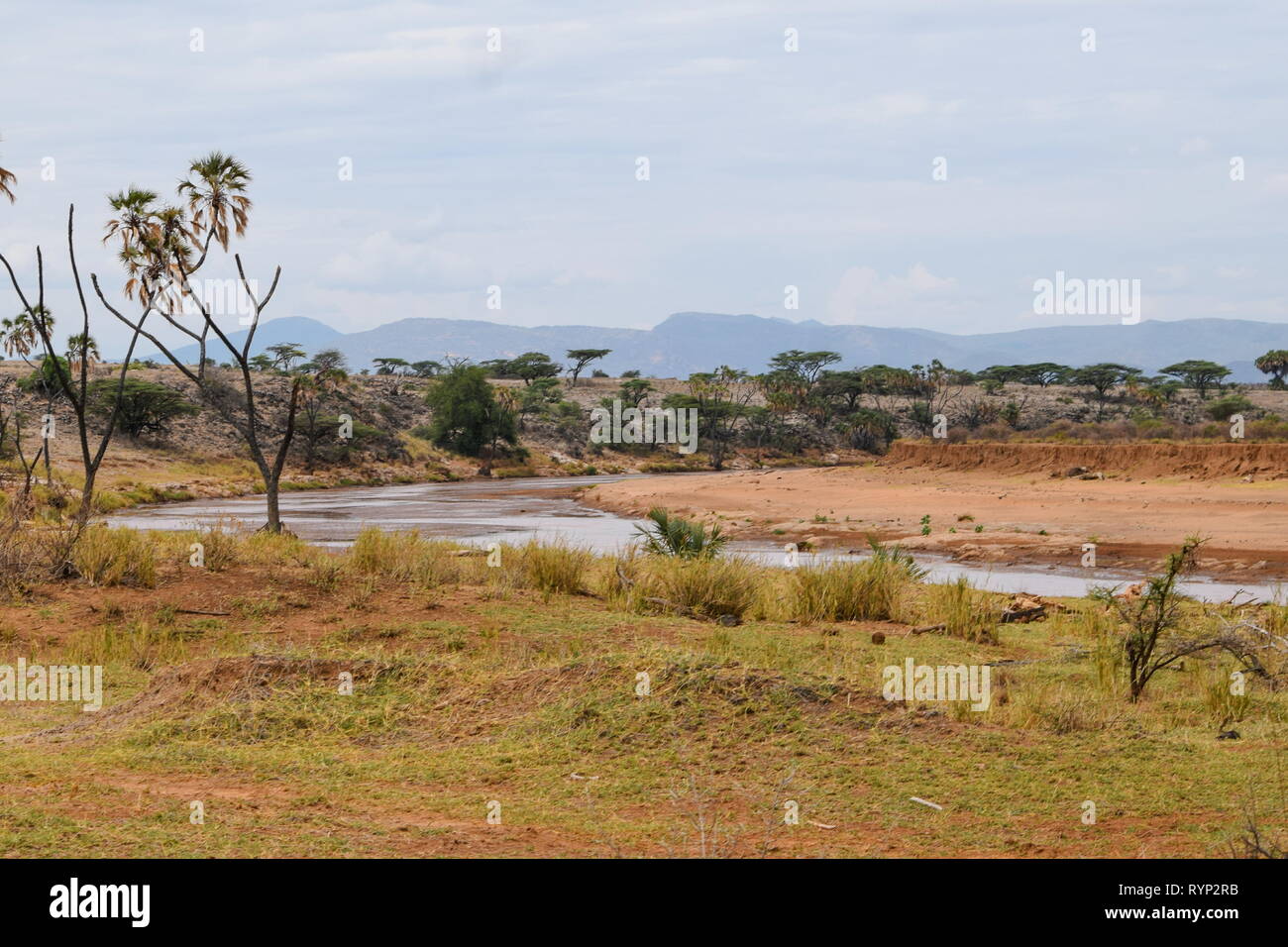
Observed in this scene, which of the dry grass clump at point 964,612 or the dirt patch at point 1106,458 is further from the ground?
the dirt patch at point 1106,458

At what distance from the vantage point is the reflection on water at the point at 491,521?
72.4 feet

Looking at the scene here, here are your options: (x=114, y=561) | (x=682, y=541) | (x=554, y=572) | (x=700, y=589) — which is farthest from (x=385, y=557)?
(x=682, y=541)

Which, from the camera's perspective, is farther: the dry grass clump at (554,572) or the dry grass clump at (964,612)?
the dry grass clump at (554,572)

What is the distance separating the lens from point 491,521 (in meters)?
38.9

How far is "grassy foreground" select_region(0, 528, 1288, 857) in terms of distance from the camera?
642 centimetres

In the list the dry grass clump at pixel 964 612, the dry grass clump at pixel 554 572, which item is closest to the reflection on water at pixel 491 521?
the dry grass clump at pixel 964 612

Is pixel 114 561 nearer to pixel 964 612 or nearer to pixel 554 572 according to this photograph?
pixel 554 572

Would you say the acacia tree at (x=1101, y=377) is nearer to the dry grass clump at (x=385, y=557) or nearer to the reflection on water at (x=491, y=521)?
the reflection on water at (x=491, y=521)

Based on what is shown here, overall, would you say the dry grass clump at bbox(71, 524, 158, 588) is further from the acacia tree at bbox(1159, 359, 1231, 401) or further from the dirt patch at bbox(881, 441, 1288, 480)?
the acacia tree at bbox(1159, 359, 1231, 401)

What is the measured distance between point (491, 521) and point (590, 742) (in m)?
31.0

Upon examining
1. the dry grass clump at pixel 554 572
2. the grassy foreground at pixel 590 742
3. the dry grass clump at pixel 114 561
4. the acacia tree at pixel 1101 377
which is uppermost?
the acacia tree at pixel 1101 377

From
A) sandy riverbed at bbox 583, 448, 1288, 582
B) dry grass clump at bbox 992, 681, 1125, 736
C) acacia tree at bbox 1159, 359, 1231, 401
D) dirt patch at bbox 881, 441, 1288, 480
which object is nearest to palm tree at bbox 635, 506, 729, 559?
dry grass clump at bbox 992, 681, 1125, 736

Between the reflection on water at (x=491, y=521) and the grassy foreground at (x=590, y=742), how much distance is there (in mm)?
4124
